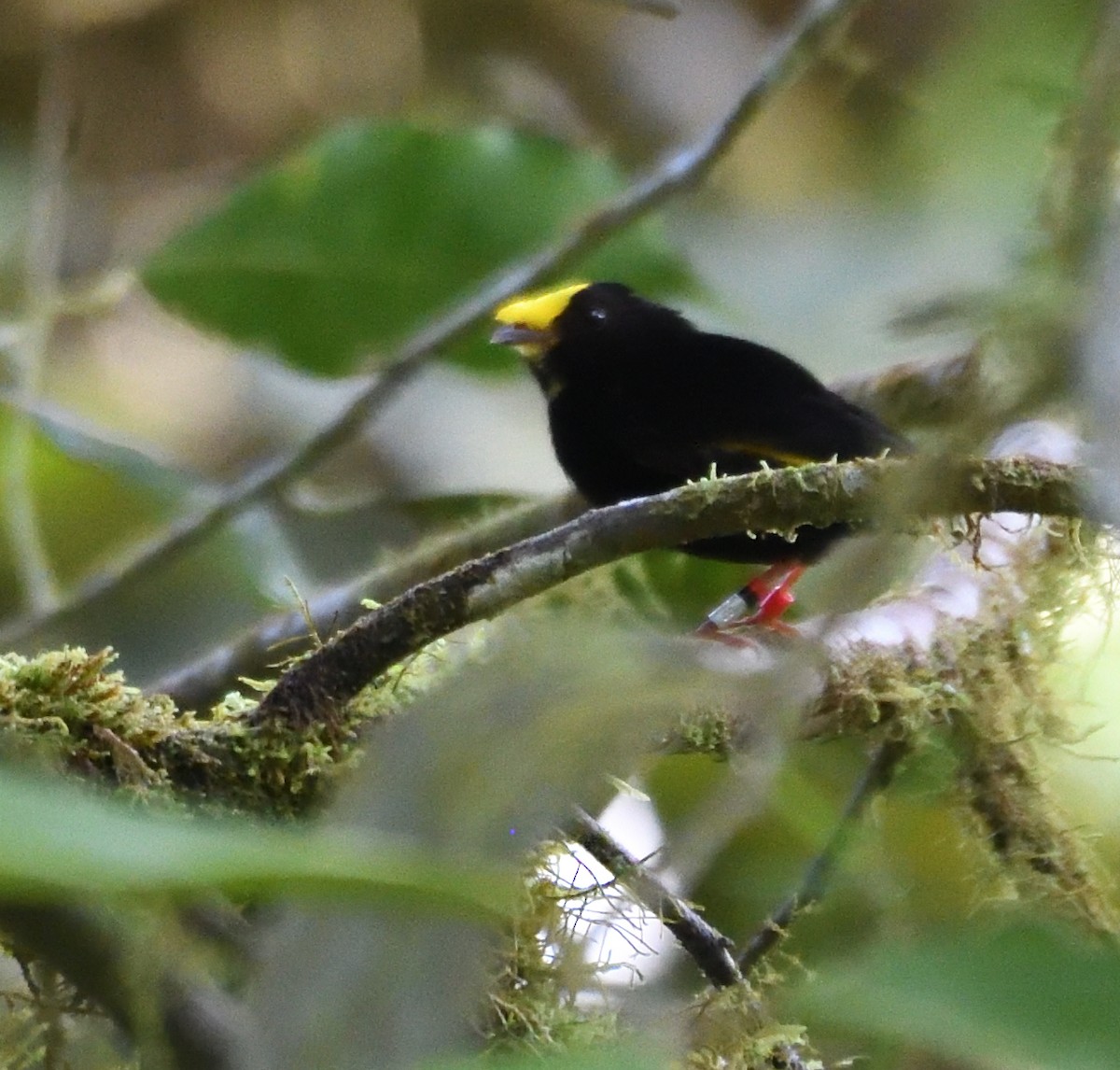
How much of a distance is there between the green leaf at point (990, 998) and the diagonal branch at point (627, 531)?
27.7 inches

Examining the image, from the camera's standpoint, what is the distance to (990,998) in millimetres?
493

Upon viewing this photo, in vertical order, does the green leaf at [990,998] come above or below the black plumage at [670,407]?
below

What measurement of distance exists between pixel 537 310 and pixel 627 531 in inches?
56.5

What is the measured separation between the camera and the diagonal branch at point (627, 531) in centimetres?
121

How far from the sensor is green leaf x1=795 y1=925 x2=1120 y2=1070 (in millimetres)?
476

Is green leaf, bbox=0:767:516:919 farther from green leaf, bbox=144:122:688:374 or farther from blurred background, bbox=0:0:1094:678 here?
blurred background, bbox=0:0:1094:678

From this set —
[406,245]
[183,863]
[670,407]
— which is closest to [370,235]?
[406,245]

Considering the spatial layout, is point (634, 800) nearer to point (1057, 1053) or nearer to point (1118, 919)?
point (1118, 919)

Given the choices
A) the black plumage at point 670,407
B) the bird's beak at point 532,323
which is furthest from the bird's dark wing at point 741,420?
the bird's beak at point 532,323

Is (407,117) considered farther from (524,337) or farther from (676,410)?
(676,410)

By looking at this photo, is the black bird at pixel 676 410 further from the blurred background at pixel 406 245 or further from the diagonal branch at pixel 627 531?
the diagonal branch at pixel 627 531

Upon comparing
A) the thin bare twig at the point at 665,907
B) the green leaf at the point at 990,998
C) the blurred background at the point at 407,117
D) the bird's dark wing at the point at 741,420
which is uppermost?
the blurred background at the point at 407,117

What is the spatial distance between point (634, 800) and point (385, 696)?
0.26 meters

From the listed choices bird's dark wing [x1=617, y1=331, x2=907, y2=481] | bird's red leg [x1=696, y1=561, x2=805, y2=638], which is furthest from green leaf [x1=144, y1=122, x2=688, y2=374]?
bird's red leg [x1=696, y1=561, x2=805, y2=638]
